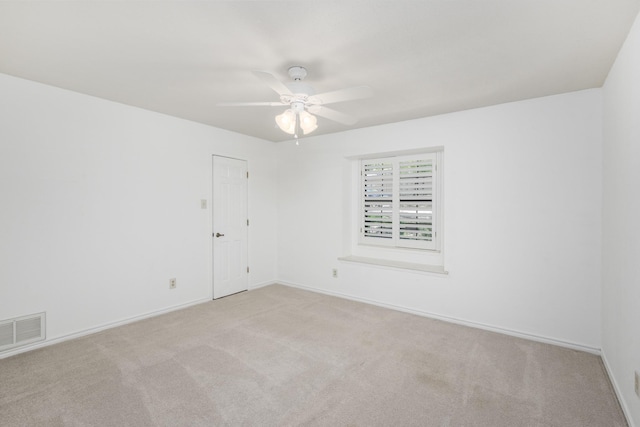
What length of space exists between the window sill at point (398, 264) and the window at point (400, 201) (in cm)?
24

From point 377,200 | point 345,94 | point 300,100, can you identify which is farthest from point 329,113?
point 377,200

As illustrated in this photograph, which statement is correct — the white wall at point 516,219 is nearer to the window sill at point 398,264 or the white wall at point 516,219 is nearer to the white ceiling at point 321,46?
the window sill at point 398,264

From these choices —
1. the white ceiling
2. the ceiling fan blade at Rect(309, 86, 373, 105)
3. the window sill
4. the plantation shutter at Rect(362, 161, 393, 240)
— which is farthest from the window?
the ceiling fan blade at Rect(309, 86, 373, 105)

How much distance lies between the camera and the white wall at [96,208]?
2734mm

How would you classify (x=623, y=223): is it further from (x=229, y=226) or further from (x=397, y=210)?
(x=229, y=226)

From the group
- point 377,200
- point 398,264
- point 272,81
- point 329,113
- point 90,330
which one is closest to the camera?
point 272,81

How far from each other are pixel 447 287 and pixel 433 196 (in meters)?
1.16

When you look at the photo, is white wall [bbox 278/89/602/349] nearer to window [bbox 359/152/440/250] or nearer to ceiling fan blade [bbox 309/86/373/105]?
window [bbox 359/152/440/250]

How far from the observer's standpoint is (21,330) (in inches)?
108

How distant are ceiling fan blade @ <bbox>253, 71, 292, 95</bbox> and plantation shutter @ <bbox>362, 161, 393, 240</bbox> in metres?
2.49

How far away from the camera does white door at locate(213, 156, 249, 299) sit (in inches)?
173

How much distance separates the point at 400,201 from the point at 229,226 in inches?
98.2

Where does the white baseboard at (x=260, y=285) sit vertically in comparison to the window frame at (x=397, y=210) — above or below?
below

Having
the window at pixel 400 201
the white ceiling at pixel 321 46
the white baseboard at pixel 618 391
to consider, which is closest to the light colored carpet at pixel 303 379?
the white baseboard at pixel 618 391
